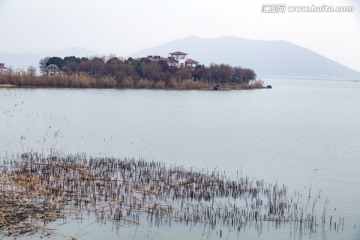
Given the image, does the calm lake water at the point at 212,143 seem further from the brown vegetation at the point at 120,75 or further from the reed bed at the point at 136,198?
the brown vegetation at the point at 120,75

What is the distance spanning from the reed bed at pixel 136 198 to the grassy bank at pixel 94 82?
43540mm

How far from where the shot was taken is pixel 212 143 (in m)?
23.6

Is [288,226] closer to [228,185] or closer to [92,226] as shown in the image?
[228,185]

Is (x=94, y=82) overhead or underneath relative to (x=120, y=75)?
underneath

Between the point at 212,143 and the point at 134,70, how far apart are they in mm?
→ 50521

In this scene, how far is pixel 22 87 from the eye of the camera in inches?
2199

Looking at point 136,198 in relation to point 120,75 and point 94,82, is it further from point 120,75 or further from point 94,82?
point 120,75

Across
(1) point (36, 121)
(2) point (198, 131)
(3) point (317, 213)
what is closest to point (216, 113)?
(2) point (198, 131)

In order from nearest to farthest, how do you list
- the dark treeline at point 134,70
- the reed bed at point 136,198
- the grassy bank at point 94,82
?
the reed bed at point 136,198, the grassy bank at point 94,82, the dark treeline at point 134,70

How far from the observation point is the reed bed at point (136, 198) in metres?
10.0

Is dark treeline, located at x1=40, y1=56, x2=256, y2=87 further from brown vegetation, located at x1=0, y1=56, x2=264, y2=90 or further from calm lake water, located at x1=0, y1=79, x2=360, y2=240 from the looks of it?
calm lake water, located at x1=0, y1=79, x2=360, y2=240

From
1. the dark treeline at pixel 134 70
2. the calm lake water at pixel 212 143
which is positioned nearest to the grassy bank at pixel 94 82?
the dark treeline at pixel 134 70

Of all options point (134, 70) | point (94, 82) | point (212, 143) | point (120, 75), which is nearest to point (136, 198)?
point (212, 143)

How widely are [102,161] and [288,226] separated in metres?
8.23
